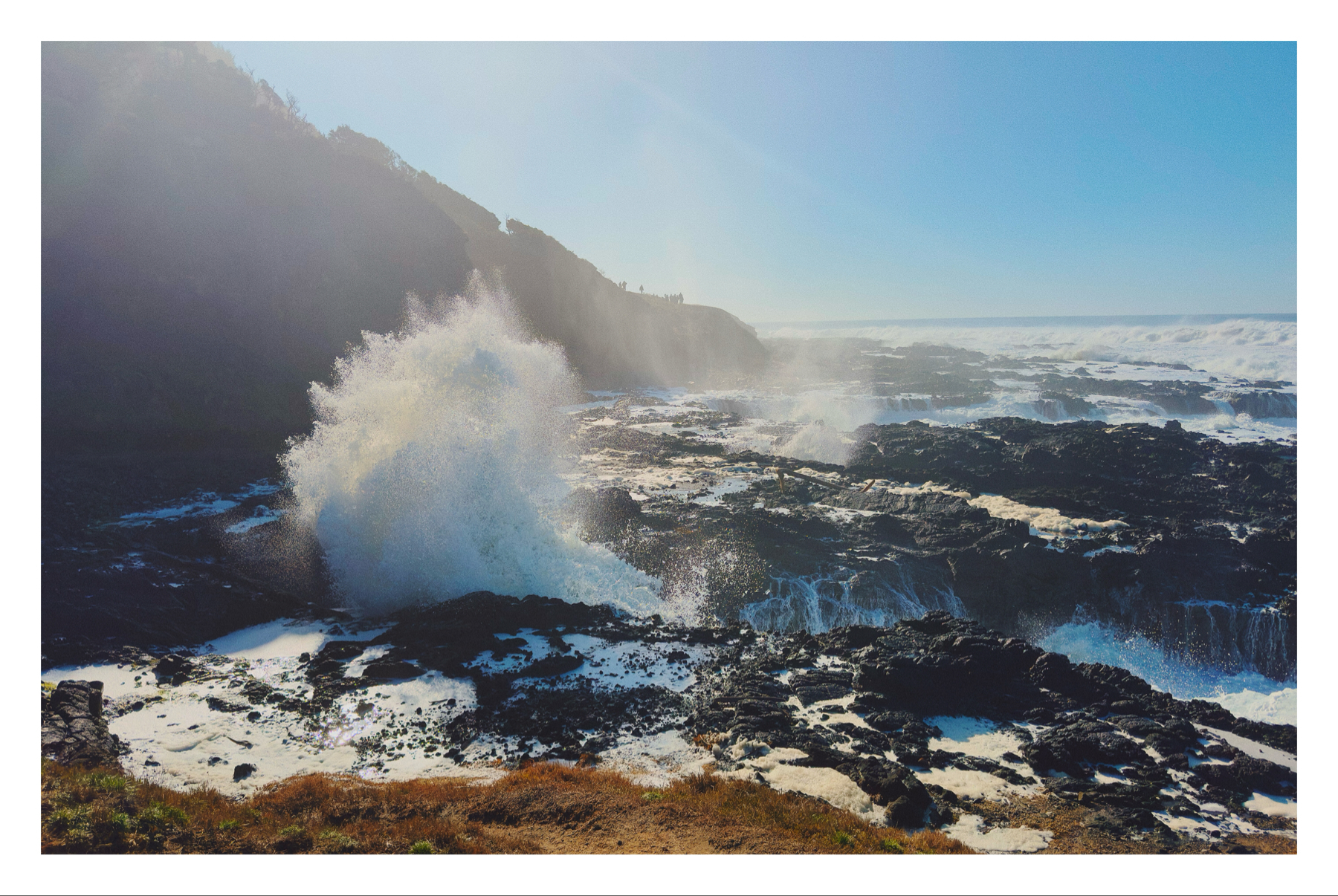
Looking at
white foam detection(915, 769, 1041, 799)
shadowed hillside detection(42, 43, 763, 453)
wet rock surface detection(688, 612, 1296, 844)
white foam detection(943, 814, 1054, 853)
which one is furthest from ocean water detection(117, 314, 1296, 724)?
shadowed hillside detection(42, 43, 763, 453)

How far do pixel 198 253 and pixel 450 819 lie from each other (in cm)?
3358

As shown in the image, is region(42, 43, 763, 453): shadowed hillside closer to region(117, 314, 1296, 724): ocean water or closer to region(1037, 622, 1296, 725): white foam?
region(117, 314, 1296, 724): ocean water

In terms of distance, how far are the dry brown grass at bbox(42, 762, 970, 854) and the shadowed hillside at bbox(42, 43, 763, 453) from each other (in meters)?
20.5

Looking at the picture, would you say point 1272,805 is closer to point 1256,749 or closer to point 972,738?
point 1256,749

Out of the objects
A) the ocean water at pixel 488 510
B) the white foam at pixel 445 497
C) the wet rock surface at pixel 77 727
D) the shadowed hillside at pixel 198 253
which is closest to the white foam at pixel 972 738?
the ocean water at pixel 488 510

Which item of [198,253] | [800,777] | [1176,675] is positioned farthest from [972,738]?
[198,253]

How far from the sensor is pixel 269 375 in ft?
89.0

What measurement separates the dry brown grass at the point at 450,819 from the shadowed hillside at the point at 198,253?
20.5 metres

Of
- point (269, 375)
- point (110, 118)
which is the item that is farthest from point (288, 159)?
point (269, 375)

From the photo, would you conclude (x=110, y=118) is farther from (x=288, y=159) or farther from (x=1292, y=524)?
(x=1292, y=524)

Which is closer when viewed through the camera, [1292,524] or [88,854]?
[88,854]

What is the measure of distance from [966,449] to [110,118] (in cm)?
4153

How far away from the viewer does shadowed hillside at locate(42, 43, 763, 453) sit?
2319cm

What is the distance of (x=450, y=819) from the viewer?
593cm
